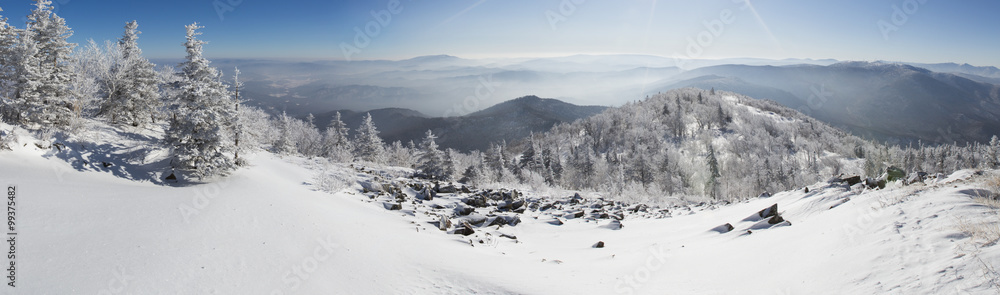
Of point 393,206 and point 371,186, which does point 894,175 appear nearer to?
point 393,206

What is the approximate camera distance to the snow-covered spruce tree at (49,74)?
17297 millimetres

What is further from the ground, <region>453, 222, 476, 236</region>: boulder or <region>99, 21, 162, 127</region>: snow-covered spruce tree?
<region>99, 21, 162, 127</region>: snow-covered spruce tree

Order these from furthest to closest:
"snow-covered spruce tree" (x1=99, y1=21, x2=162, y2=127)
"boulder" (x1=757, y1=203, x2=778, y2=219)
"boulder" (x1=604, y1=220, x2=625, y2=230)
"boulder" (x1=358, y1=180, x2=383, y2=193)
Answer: "snow-covered spruce tree" (x1=99, y1=21, x2=162, y2=127) < "boulder" (x1=358, y1=180, x2=383, y2=193) < "boulder" (x1=604, y1=220, x2=625, y2=230) < "boulder" (x1=757, y1=203, x2=778, y2=219)

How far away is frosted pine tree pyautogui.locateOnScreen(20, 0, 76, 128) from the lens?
683 inches

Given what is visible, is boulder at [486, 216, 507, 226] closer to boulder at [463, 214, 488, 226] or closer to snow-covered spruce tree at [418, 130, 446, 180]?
boulder at [463, 214, 488, 226]

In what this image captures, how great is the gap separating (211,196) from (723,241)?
51.5 feet

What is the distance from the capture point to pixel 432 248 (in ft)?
33.8

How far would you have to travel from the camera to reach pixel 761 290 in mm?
6523

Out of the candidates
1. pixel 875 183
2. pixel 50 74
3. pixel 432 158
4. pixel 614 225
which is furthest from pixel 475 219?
pixel 432 158

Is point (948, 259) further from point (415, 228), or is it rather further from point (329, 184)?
point (329, 184)

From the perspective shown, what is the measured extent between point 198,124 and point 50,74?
11607mm

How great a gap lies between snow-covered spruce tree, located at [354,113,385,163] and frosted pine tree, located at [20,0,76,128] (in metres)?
33.3

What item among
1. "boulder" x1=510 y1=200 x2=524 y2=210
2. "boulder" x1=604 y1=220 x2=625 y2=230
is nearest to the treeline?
"boulder" x1=604 y1=220 x2=625 y2=230

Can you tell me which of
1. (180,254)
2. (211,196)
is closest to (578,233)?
(180,254)
